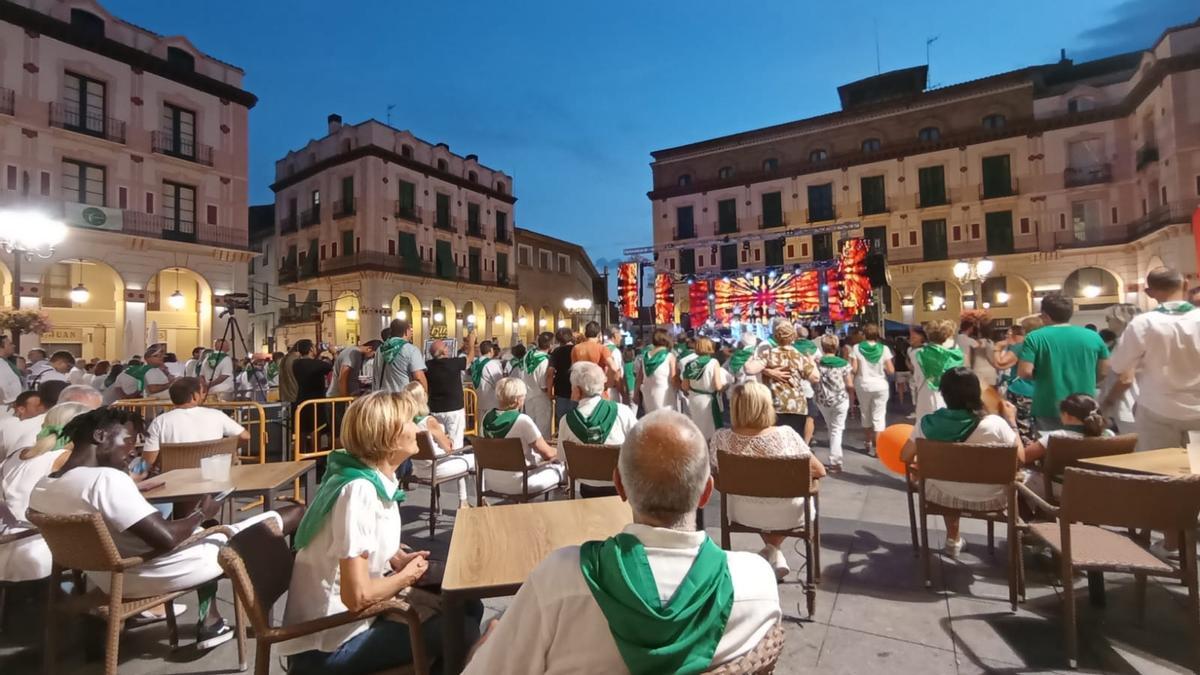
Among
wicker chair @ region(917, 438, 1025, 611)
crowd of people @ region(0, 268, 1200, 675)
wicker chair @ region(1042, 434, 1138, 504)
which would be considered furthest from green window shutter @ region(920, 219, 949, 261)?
wicker chair @ region(917, 438, 1025, 611)

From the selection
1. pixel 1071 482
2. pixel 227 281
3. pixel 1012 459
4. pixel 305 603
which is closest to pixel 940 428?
pixel 1012 459

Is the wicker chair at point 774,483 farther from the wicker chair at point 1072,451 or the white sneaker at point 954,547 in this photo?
the wicker chair at point 1072,451

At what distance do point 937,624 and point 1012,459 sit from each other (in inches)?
40.6

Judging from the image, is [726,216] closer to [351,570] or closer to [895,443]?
[895,443]

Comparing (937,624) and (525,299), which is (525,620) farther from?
(525,299)

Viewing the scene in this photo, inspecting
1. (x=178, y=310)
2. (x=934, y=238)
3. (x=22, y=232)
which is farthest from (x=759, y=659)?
(x=934, y=238)

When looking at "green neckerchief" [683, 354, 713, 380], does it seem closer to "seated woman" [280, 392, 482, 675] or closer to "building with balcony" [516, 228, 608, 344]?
"seated woman" [280, 392, 482, 675]

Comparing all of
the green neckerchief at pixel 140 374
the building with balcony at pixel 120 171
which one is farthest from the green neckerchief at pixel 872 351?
the building with balcony at pixel 120 171

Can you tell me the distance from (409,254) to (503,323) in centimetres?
745

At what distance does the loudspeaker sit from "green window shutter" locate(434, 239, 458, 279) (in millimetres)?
20151

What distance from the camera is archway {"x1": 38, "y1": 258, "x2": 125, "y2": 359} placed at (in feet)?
58.8

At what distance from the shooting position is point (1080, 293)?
2386cm

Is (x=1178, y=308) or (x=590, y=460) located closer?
(x=590, y=460)

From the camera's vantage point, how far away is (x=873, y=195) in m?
28.2
